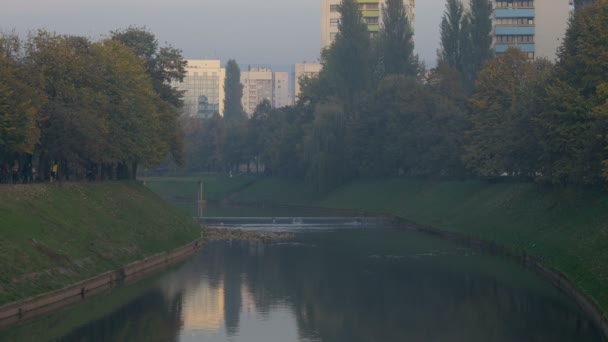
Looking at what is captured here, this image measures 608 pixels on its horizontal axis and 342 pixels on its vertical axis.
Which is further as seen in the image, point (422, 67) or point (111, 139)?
point (422, 67)

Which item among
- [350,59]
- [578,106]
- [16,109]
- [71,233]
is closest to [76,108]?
[16,109]

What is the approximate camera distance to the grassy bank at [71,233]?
4509 cm

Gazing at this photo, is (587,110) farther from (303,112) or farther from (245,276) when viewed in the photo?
(303,112)

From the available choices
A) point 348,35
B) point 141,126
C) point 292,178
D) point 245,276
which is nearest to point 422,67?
point 348,35

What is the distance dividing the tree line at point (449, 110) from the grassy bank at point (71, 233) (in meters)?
31.8

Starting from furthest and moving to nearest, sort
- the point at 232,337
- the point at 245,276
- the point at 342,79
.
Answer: the point at 342,79, the point at 245,276, the point at 232,337

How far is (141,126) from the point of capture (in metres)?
86.7

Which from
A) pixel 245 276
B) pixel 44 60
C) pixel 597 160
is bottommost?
pixel 245 276

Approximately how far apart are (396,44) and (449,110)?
28.7 metres

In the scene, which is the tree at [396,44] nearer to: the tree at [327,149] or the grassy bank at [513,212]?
the tree at [327,149]

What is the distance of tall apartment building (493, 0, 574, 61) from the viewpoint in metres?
164

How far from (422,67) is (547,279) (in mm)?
101911

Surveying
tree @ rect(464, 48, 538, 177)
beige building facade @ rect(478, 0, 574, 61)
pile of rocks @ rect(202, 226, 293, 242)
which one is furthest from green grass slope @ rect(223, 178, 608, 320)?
beige building facade @ rect(478, 0, 574, 61)

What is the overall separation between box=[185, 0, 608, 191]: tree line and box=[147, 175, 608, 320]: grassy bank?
227 centimetres
